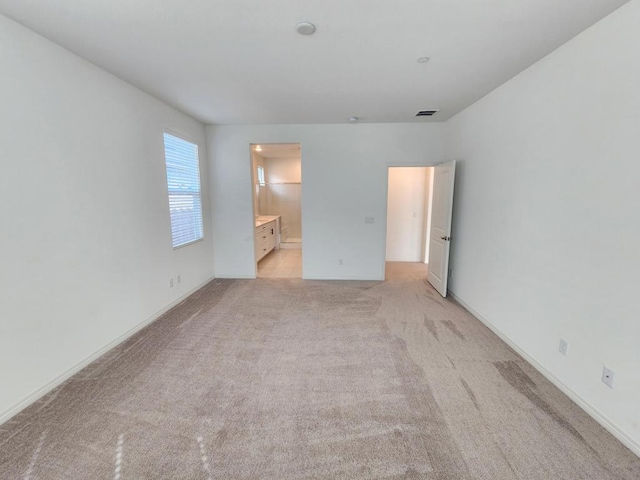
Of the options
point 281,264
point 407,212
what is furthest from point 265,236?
point 407,212

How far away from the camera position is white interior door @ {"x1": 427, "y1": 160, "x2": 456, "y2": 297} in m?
3.66

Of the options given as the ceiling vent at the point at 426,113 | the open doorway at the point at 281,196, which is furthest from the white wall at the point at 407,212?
the open doorway at the point at 281,196

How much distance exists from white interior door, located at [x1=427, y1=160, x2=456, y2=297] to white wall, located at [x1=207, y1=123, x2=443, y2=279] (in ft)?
1.97

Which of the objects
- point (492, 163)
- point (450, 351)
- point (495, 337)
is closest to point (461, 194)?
point (492, 163)

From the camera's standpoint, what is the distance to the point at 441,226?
3959mm

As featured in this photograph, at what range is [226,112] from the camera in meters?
3.66

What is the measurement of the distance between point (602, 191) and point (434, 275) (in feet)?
8.78

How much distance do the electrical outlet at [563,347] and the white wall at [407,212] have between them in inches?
151

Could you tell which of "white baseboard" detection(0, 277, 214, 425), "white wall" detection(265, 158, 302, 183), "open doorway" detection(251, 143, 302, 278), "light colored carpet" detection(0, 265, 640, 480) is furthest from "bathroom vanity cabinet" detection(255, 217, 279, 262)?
"light colored carpet" detection(0, 265, 640, 480)

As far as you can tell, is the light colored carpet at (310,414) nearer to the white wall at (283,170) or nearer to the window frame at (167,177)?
the window frame at (167,177)

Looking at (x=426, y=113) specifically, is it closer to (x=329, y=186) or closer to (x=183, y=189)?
(x=329, y=186)

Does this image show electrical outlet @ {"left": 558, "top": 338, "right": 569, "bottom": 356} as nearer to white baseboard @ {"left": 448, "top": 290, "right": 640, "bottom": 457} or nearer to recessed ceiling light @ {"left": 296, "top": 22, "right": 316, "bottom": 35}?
white baseboard @ {"left": 448, "top": 290, "right": 640, "bottom": 457}

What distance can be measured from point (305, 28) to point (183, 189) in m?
2.80

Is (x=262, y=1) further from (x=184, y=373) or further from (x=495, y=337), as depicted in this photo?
(x=495, y=337)
